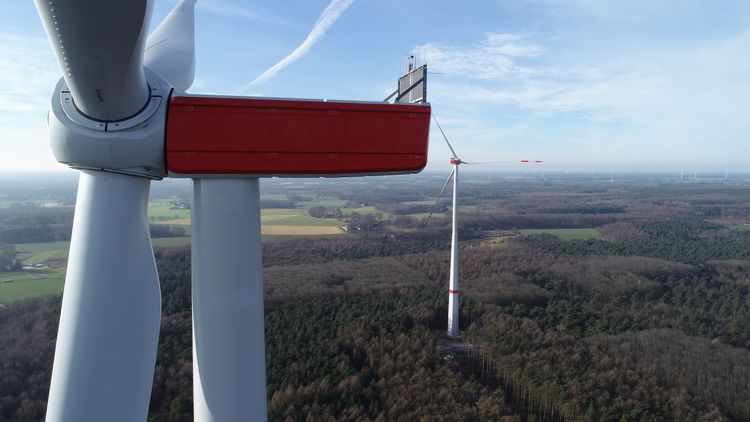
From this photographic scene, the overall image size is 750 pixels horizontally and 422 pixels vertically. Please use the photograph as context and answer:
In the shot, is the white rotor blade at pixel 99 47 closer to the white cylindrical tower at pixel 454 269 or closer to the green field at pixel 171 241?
the white cylindrical tower at pixel 454 269

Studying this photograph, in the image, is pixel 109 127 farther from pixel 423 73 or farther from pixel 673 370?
pixel 673 370

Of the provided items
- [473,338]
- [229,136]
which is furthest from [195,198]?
[473,338]

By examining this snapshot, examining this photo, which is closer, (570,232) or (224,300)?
(224,300)

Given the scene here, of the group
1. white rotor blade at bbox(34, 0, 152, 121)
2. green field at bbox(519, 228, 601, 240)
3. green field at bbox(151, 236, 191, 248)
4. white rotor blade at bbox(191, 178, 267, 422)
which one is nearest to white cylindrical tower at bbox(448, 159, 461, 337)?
white rotor blade at bbox(191, 178, 267, 422)

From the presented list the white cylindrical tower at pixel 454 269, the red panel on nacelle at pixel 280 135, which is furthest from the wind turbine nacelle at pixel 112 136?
the white cylindrical tower at pixel 454 269

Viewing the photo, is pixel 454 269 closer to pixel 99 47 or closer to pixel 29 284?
pixel 99 47

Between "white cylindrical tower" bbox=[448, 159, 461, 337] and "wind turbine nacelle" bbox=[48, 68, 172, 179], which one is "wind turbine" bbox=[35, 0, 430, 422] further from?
"white cylindrical tower" bbox=[448, 159, 461, 337]
